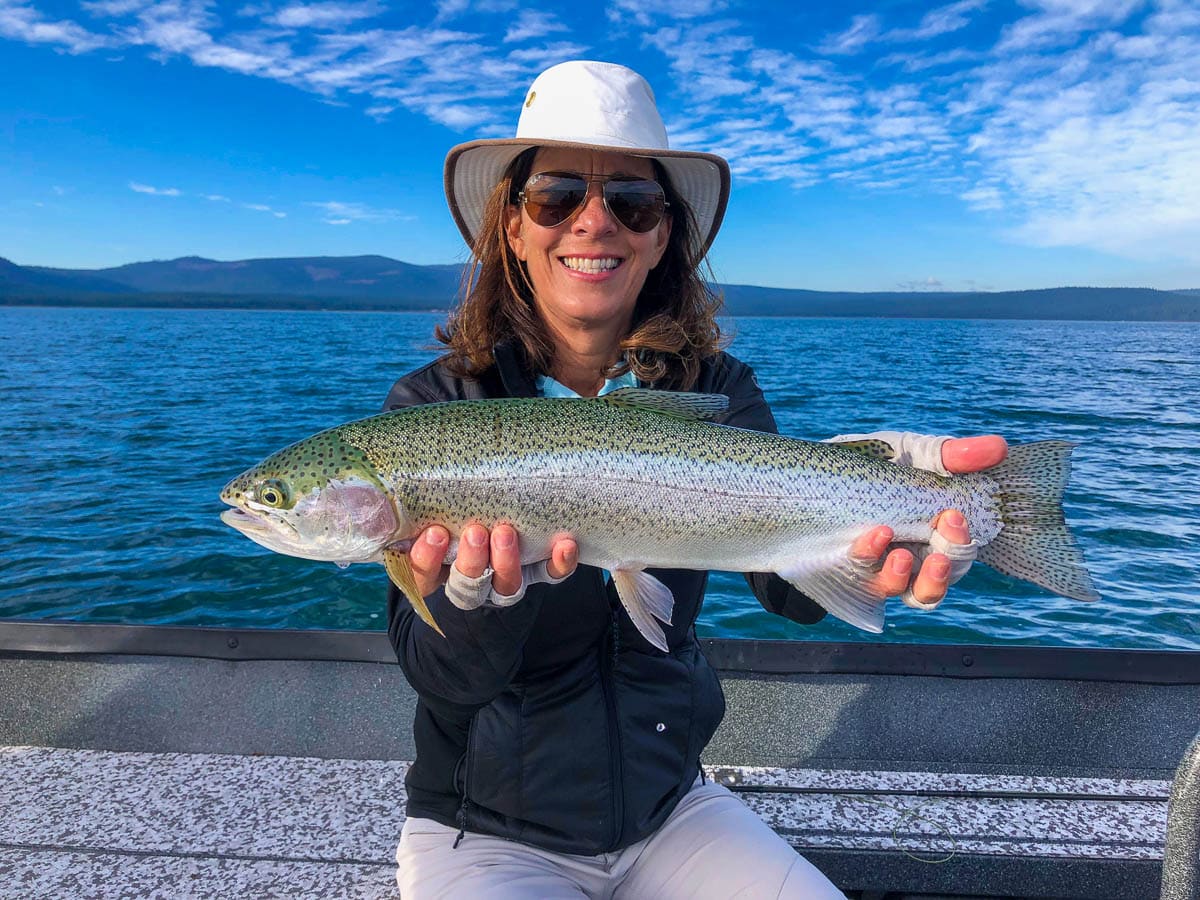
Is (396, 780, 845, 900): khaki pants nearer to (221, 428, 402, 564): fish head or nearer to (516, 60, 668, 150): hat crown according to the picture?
(221, 428, 402, 564): fish head

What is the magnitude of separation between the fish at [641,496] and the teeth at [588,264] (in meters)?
0.66

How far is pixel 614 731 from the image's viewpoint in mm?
3035

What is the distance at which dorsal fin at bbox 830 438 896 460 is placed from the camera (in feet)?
11.4

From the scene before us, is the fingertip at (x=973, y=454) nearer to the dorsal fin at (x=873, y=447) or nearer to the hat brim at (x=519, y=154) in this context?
the dorsal fin at (x=873, y=447)

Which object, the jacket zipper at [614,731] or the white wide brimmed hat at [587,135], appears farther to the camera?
the white wide brimmed hat at [587,135]

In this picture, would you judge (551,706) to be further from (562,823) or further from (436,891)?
(436,891)

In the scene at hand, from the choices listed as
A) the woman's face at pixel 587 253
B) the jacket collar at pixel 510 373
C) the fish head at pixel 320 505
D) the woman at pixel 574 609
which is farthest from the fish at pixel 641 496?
the woman's face at pixel 587 253

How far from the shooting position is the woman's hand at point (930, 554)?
316 centimetres

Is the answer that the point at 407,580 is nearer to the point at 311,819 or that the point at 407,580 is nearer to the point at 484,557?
the point at 484,557

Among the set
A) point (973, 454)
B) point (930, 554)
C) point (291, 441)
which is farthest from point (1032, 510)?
point (291, 441)

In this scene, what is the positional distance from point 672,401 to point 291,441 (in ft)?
75.8

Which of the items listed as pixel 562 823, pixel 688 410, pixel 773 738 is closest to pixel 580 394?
pixel 688 410

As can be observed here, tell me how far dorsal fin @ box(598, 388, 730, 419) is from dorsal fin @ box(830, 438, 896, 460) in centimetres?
60

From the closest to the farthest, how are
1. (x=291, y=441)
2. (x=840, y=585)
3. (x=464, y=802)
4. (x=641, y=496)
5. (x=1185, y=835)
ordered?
(x=1185, y=835) → (x=464, y=802) → (x=641, y=496) → (x=840, y=585) → (x=291, y=441)
